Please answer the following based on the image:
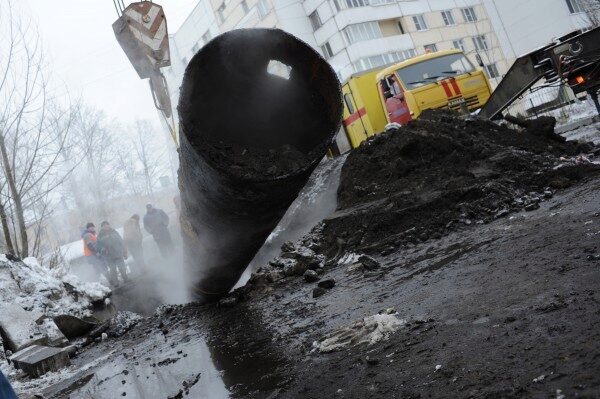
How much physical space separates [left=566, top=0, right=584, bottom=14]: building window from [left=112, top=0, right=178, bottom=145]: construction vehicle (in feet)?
111

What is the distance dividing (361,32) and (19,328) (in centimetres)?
3131

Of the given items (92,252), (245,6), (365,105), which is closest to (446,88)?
(365,105)

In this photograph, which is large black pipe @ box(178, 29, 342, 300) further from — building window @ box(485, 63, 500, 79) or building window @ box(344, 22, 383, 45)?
building window @ box(485, 63, 500, 79)

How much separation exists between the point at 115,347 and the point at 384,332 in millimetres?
3769

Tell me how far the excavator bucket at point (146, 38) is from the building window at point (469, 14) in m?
42.3

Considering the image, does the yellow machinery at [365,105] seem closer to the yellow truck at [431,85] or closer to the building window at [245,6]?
the yellow truck at [431,85]

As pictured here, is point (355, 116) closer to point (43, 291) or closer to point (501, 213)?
point (501, 213)

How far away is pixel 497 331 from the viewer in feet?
6.45

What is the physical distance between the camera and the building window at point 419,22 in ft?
121

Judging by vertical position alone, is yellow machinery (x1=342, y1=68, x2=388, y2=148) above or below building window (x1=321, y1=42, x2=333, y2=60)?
below

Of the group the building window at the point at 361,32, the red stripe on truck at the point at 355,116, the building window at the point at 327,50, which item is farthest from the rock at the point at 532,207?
the building window at the point at 327,50

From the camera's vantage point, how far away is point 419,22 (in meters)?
37.3

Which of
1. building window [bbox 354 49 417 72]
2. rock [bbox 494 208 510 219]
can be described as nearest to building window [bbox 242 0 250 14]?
building window [bbox 354 49 417 72]

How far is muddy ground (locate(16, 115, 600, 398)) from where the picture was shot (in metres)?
1.78
